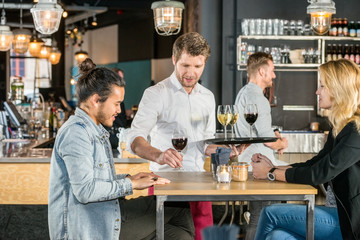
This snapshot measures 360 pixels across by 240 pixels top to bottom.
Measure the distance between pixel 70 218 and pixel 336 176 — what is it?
1.42 m

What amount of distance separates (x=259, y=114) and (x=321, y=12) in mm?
2022

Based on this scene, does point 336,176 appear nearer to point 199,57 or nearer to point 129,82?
point 199,57

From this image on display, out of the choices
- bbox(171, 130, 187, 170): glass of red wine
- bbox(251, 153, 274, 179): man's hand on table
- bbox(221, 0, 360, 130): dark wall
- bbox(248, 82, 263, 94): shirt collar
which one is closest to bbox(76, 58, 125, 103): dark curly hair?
bbox(171, 130, 187, 170): glass of red wine

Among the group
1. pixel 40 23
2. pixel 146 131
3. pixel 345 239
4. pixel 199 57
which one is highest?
pixel 40 23

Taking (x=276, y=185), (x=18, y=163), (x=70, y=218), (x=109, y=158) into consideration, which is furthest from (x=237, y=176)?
(x=18, y=163)

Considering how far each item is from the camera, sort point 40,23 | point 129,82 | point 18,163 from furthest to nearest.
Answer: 1. point 129,82
2. point 40,23
3. point 18,163

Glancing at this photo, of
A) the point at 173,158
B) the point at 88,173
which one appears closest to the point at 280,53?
the point at 173,158

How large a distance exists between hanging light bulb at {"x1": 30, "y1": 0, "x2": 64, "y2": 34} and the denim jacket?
2911 mm

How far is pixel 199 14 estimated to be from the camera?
8.63 metres

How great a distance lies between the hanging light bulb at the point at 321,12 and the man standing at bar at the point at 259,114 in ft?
4.75

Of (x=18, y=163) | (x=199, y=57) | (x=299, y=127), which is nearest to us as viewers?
(x=199, y=57)

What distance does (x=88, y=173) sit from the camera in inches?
102

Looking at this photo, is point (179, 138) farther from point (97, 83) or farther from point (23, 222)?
point (23, 222)

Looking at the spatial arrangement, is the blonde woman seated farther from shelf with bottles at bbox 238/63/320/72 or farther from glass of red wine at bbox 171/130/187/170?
shelf with bottles at bbox 238/63/320/72
